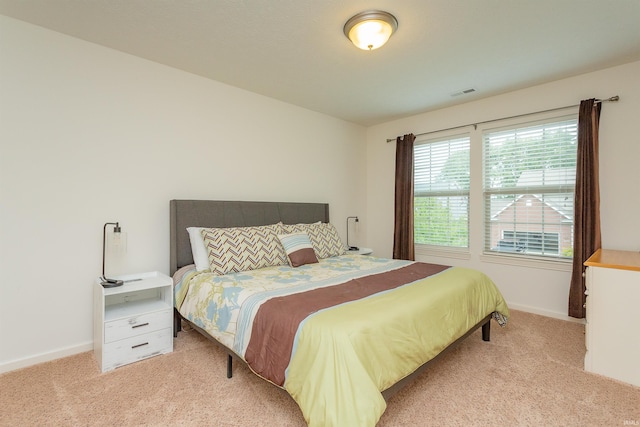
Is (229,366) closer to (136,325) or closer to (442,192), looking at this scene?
(136,325)

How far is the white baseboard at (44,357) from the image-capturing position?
2191 mm

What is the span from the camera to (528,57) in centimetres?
273

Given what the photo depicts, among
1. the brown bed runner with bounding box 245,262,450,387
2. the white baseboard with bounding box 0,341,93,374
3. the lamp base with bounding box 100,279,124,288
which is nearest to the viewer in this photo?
the brown bed runner with bounding box 245,262,450,387

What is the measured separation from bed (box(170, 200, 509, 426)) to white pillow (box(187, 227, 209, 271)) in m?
0.01

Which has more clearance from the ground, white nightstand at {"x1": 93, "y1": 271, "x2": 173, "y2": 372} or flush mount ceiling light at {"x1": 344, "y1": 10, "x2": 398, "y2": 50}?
flush mount ceiling light at {"x1": 344, "y1": 10, "x2": 398, "y2": 50}

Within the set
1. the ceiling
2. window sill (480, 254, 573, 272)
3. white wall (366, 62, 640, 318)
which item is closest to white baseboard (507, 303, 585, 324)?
white wall (366, 62, 640, 318)

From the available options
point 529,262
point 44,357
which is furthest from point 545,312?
point 44,357

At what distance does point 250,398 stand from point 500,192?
3.44 meters

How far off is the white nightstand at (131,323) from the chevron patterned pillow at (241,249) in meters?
0.43

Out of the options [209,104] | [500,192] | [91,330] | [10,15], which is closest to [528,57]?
[500,192]

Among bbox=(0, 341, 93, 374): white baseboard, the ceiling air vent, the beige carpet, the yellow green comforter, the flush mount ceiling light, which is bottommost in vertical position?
the beige carpet

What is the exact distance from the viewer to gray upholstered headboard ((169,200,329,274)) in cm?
285

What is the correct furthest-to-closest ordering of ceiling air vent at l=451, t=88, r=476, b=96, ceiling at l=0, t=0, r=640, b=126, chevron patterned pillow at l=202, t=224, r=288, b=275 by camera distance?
ceiling air vent at l=451, t=88, r=476, b=96
chevron patterned pillow at l=202, t=224, r=288, b=275
ceiling at l=0, t=0, r=640, b=126

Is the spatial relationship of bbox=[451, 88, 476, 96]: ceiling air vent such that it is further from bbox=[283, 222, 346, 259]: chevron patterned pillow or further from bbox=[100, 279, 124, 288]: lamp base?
bbox=[100, 279, 124, 288]: lamp base
